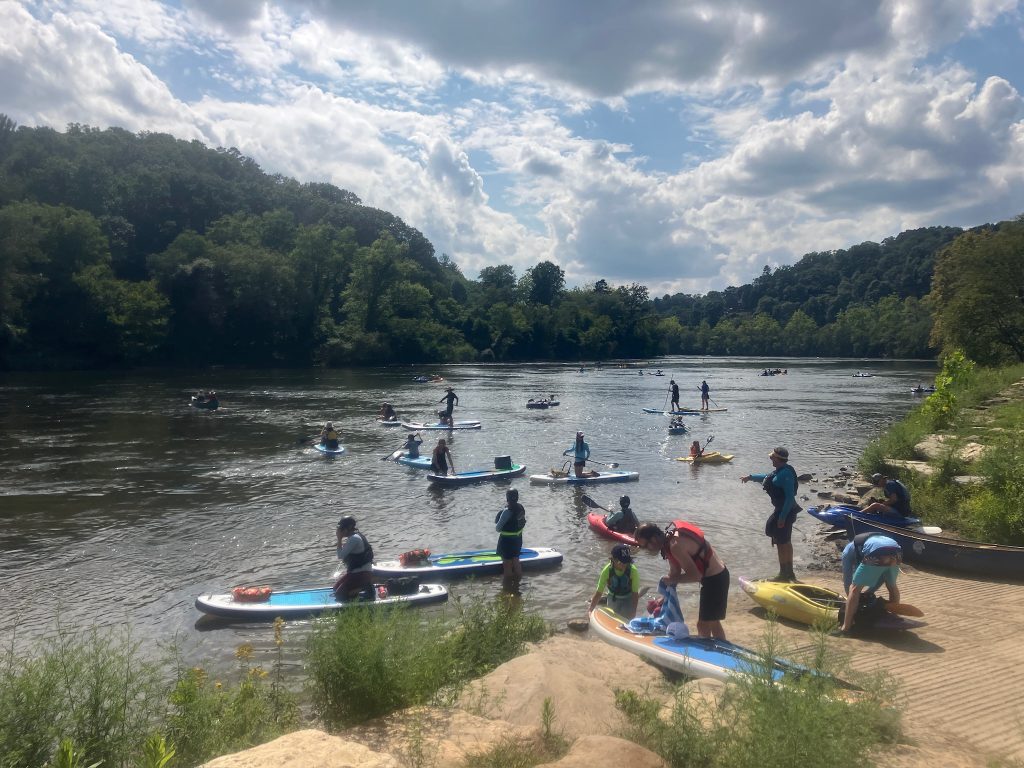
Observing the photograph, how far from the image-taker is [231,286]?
257 feet

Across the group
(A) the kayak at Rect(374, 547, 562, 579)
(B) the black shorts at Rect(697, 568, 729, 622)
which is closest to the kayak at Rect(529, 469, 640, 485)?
(A) the kayak at Rect(374, 547, 562, 579)

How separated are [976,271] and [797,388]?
1606cm

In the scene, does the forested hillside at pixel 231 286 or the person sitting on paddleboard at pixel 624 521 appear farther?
the forested hillside at pixel 231 286

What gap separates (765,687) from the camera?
4.87 metres

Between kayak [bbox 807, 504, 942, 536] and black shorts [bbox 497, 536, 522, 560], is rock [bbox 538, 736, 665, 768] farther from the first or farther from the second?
kayak [bbox 807, 504, 942, 536]

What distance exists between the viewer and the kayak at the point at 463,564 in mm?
11898

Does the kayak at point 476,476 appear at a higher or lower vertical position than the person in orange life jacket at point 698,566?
lower

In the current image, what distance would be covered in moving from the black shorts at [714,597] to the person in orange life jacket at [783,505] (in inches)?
129

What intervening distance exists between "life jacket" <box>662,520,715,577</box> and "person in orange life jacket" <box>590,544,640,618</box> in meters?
1.45

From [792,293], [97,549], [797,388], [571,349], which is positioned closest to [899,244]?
[792,293]

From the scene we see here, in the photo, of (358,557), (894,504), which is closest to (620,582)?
(358,557)

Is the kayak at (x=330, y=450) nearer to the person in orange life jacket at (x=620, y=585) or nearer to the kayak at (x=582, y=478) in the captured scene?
the kayak at (x=582, y=478)

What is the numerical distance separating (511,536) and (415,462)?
35.8 feet

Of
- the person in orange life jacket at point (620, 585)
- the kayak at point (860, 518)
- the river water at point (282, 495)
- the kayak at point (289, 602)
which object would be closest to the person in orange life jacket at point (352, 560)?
the kayak at point (289, 602)
